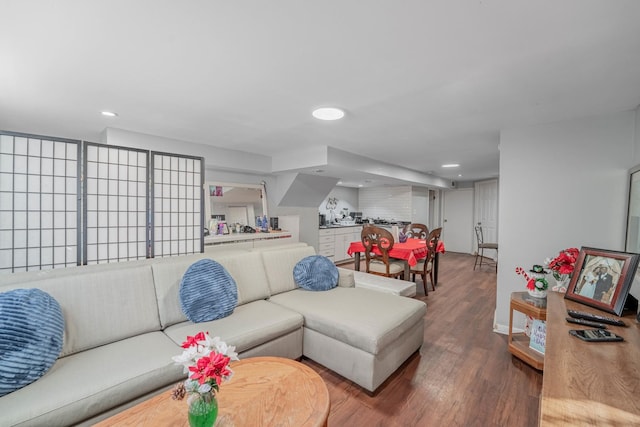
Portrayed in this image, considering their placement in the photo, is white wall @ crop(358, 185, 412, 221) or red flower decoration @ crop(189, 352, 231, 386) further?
white wall @ crop(358, 185, 412, 221)

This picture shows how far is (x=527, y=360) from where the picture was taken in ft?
6.92

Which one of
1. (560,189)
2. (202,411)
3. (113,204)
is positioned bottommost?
(202,411)

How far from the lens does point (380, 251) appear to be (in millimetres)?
3654

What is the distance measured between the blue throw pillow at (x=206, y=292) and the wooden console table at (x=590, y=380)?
1.84 meters

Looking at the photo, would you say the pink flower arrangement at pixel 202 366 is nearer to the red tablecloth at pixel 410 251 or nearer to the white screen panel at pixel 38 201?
the white screen panel at pixel 38 201

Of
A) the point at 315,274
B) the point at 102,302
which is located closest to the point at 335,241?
the point at 315,274

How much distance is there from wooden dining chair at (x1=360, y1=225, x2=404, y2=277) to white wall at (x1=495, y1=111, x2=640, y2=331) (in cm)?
127

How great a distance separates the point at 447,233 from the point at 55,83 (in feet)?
26.1

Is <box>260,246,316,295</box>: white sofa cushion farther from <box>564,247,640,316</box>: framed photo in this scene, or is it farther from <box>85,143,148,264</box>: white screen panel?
<box>564,247,640,316</box>: framed photo

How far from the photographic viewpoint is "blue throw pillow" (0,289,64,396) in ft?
3.91

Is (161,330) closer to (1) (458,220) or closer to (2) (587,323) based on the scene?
(2) (587,323)

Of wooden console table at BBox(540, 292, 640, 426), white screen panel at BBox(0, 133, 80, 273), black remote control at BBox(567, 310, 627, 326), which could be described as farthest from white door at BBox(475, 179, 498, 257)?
white screen panel at BBox(0, 133, 80, 273)

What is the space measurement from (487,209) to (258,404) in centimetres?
691

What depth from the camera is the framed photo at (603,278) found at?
1.44 meters
